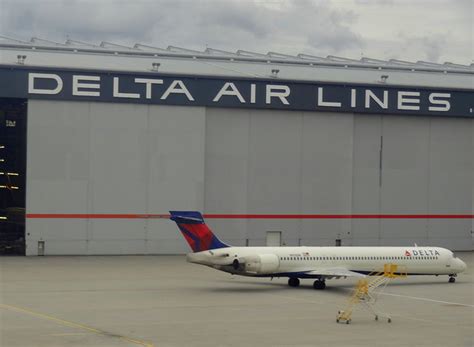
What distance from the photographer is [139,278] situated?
59.0 m

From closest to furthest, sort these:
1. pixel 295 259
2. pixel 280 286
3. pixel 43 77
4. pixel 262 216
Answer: pixel 295 259 → pixel 280 286 → pixel 43 77 → pixel 262 216

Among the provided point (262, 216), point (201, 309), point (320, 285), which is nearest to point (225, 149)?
point (262, 216)

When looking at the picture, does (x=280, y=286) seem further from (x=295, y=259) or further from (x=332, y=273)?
(x=332, y=273)

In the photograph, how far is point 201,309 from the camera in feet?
148

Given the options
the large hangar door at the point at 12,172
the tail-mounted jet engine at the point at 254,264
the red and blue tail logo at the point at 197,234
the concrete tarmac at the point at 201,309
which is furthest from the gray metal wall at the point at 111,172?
the tail-mounted jet engine at the point at 254,264

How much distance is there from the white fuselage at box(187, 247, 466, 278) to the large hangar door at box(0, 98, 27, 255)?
28430 mm

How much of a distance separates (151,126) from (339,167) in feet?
54.7

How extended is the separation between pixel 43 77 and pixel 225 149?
Answer: 15789 millimetres

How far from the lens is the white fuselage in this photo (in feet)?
174

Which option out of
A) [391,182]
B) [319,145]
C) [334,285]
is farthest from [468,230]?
[334,285]

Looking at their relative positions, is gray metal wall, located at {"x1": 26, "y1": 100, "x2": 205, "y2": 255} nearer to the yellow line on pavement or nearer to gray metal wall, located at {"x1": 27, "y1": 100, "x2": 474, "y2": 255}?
gray metal wall, located at {"x1": 27, "y1": 100, "x2": 474, "y2": 255}

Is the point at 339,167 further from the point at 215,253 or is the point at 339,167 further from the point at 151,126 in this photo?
the point at 215,253

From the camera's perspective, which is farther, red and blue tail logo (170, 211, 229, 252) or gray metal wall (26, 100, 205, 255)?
gray metal wall (26, 100, 205, 255)

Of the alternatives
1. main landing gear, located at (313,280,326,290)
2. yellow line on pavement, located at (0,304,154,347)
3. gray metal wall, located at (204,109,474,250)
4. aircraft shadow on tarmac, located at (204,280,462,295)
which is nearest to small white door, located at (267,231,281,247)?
gray metal wall, located at (204,109,474,250)
